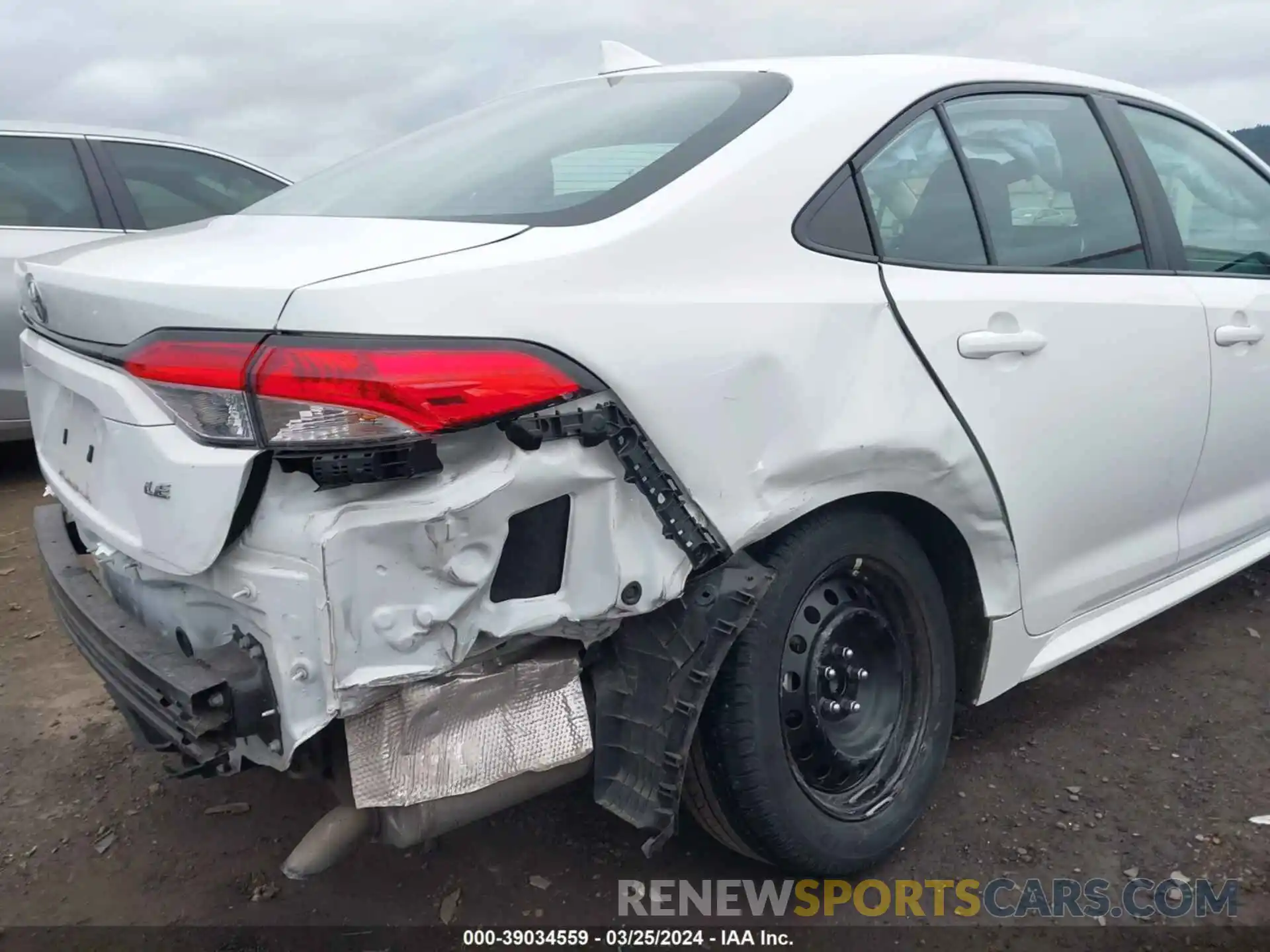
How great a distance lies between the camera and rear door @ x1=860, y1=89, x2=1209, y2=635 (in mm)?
2133

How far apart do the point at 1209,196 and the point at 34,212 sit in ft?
15.9

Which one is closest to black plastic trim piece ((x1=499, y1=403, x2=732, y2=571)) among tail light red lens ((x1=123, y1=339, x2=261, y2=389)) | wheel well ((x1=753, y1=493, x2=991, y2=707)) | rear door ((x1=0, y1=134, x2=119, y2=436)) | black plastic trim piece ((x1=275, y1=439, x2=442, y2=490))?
black plastic trim piece ((x1=275, y1=439, x2=442, y2=490))

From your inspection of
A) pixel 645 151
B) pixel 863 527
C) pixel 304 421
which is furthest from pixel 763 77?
pixel 304 421

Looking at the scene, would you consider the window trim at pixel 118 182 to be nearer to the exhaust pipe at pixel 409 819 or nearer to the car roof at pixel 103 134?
the car roof at pixel 103 134

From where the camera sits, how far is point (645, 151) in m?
1.98

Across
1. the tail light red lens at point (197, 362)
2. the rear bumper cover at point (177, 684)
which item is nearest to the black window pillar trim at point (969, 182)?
the tail light red lens at point (197, 362)

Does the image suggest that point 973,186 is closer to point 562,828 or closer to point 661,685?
point 661,685

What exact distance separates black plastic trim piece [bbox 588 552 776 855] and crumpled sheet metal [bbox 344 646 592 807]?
93 mm

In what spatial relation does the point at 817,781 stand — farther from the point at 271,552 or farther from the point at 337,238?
the point at 337,238

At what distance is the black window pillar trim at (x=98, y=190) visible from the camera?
16.1 ft

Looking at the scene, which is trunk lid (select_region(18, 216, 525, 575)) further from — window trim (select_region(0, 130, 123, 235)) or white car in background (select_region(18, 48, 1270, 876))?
window trim (select_region(0, 130, 123, 235))

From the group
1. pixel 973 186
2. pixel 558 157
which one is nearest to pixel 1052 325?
pixel 973 186

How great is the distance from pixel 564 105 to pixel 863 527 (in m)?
1.23

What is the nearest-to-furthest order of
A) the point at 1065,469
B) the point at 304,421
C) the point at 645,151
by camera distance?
the point at 304,421 → the point at 645,151 → the point at 1065,469
